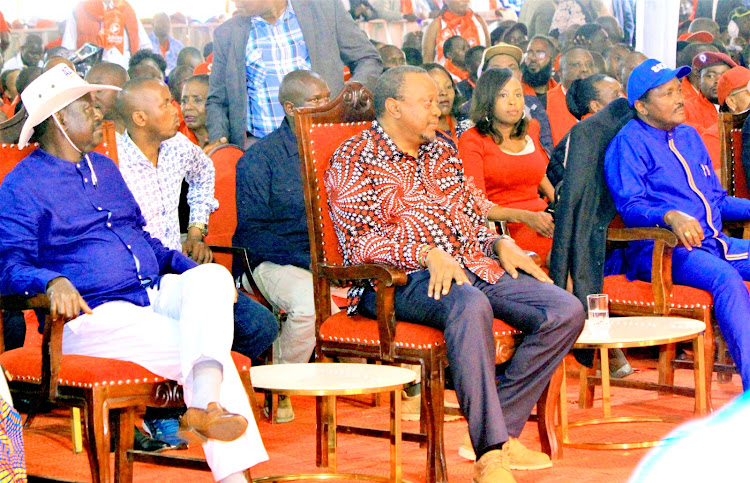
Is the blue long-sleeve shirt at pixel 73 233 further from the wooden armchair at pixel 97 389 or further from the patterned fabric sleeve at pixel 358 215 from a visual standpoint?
the patterned fabric sleeve at pixel 358 215

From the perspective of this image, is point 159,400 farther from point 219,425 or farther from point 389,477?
Answer: point 389,477

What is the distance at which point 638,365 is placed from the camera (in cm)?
509

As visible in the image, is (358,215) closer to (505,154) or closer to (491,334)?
(491,334)

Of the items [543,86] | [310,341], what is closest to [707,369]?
[310,341]

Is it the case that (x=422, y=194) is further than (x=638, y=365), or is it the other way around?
(x=638, y=365)

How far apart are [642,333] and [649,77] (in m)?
1.23

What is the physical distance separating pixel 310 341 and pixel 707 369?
1.58 metres

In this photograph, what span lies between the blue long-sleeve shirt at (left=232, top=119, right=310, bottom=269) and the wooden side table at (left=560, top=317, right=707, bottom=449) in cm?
138

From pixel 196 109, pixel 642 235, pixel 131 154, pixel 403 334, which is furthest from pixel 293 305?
pixel 196 109

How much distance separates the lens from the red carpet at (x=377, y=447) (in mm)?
3379

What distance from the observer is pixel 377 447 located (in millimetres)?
3787

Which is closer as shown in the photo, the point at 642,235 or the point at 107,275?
the point at 107,275

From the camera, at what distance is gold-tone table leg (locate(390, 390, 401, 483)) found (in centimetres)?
306

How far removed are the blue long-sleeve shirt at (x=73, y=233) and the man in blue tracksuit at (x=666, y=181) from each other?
1.86 metres
